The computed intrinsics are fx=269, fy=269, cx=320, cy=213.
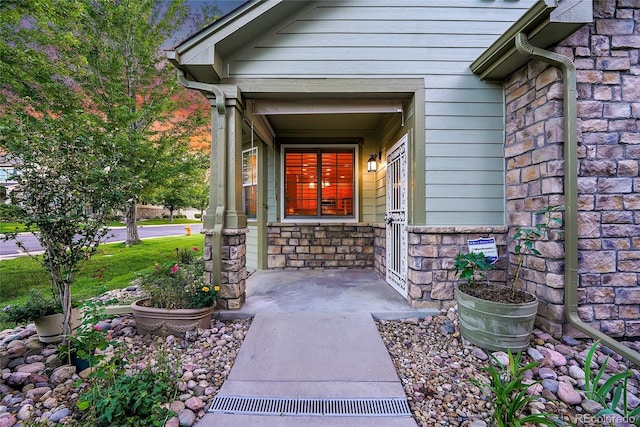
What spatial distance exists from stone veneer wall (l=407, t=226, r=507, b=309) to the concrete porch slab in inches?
6.6

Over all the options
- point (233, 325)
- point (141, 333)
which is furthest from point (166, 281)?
point (233, 325)

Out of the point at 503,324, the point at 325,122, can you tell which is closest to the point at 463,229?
the point at 503,324

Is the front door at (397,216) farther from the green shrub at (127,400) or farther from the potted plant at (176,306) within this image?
the green shrub at (127,400)

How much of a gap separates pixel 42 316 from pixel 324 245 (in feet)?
12.2

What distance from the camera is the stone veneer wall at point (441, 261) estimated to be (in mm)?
3045

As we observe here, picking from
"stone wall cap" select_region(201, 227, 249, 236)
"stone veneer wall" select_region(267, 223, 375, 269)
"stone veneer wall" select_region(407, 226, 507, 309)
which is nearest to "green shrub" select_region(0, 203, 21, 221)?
"stone wall cap" select_region(201, 227, 249, 236)

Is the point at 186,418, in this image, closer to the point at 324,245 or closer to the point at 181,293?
the point at 181,293

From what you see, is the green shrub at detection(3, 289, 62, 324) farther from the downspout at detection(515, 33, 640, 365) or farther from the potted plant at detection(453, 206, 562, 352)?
the downspout at detection(515, 33, 640, 365)

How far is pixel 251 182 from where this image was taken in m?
5.21

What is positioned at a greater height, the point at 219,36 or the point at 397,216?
the point at 219,36

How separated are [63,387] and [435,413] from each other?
2.49 metres

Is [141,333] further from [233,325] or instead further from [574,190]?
[574,190]

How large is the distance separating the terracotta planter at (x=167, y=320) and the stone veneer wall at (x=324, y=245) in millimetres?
2515

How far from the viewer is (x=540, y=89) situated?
258 cm
